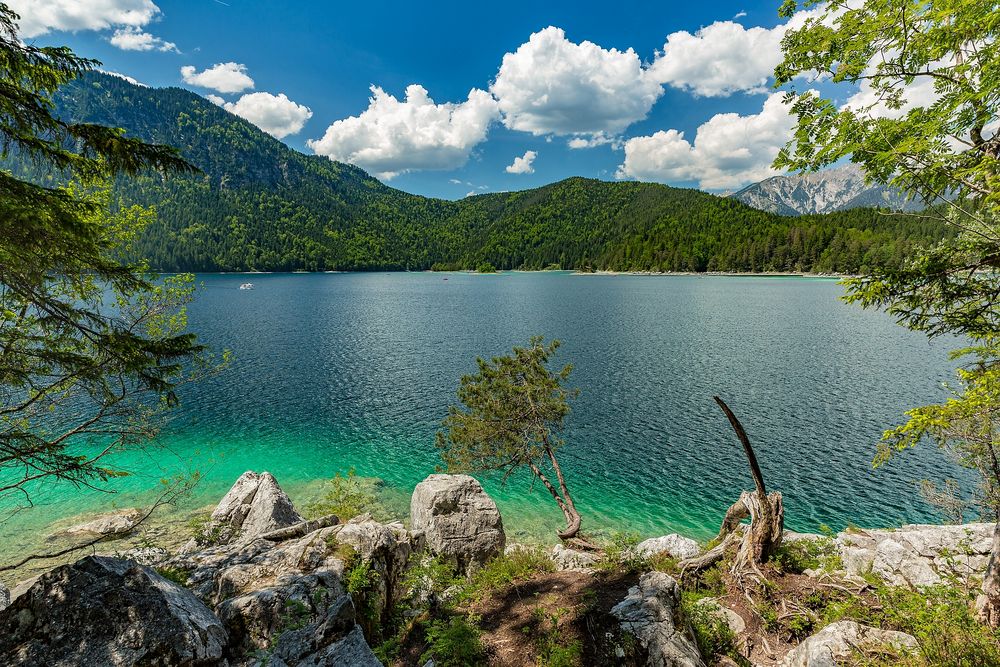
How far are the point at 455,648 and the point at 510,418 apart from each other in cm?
1025

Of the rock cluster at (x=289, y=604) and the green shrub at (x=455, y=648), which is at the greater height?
the rock cluster at (x=289, y=604)

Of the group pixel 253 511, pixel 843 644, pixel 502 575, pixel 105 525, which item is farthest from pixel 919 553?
pixel 105 525

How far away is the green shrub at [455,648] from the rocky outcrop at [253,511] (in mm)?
12092

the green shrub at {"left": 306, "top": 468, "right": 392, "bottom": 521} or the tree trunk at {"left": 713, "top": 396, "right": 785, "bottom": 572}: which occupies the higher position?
the tree trunk at {"left": 713, "top": 396, "right": 785, "bottom": 572}

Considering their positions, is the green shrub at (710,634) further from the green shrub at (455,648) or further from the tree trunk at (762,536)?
the green shrub at (455,648)

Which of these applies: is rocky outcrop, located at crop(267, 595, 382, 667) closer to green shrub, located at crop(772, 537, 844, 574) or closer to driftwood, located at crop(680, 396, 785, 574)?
driftwood, located at crop(680, 396, 785, 574)

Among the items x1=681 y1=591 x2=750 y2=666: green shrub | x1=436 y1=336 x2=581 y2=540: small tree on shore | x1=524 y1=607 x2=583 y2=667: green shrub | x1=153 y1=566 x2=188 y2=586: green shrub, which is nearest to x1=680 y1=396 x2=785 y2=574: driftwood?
x1=681 y1=591 x2=750 y2=666: green shrub

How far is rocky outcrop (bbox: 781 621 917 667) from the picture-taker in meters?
7.28

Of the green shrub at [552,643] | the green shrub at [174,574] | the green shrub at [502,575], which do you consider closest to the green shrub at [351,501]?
the green shrub at [174,574]

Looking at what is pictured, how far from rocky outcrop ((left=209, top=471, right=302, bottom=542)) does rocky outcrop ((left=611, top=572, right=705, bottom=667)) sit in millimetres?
15669

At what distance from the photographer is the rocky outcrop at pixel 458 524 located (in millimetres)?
16469

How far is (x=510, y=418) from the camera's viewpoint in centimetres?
1852

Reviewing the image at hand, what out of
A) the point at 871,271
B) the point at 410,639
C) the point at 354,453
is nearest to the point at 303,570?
the point at 410,639

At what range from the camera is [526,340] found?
6088 cm
